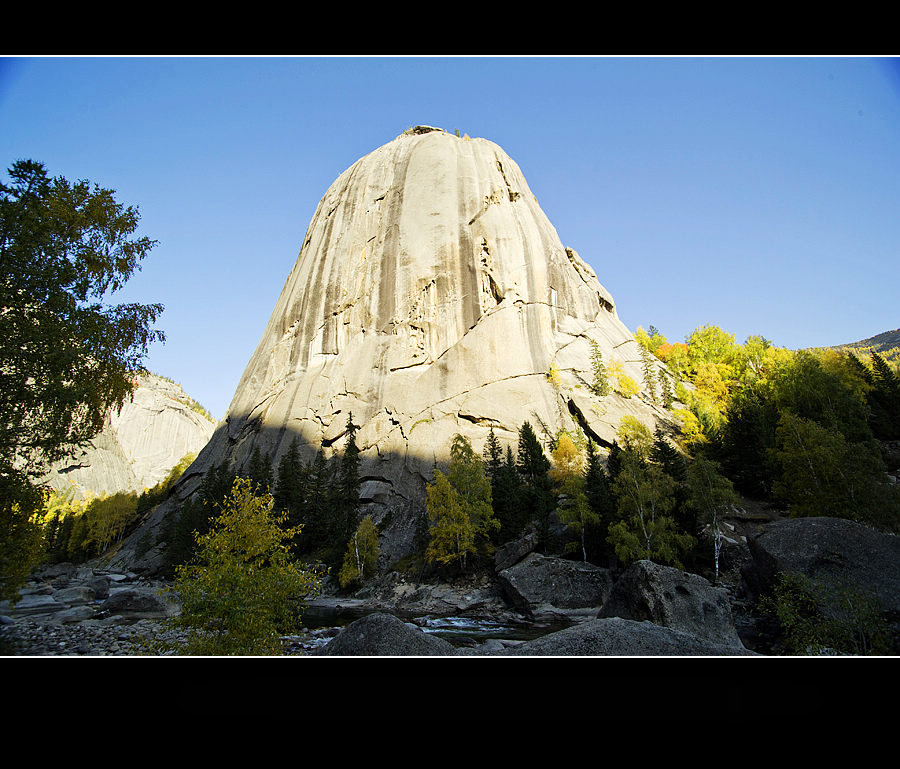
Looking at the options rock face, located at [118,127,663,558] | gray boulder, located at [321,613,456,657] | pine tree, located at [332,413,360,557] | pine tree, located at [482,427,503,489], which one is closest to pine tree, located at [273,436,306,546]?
rock face, located at [118,127,663,558]

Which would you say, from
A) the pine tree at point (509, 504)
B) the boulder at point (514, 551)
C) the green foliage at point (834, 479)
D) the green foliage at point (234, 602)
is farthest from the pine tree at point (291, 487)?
the green foliage at point (834, 479)

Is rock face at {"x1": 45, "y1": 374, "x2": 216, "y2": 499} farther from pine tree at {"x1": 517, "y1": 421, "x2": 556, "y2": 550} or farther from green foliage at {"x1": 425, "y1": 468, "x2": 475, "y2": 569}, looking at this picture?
pine tree at {"x1": 517, "y1": 421, "x2": 556, "y2": 550}

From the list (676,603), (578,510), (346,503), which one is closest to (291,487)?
Result: (346,503)

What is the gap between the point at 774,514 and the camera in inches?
933

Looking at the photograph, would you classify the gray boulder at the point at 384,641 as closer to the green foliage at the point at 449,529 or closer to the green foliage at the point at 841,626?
the green foliage at the point at 841,626

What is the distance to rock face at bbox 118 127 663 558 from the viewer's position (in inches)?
1414

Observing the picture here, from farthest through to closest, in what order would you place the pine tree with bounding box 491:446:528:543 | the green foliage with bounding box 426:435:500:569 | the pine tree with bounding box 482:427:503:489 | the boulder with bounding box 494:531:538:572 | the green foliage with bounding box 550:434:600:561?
the pine tree with bounding box 482:427:503:489, the pine tree with bounding box 491:446:528:543, the green foliage with bounding box 426:435:500:569, the boulder with bounding box 494:531:538:572, the green foliage with bounding box 550:434:600:561

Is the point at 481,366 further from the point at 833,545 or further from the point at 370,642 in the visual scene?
the point at 370,642

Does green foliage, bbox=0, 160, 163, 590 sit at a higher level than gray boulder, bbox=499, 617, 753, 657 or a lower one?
higher

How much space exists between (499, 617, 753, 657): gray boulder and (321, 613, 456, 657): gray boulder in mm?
1664

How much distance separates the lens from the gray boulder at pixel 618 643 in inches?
258

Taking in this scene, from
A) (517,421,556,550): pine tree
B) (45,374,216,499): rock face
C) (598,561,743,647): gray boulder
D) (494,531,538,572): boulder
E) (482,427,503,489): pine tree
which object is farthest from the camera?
(45,374,216,499): rock face
